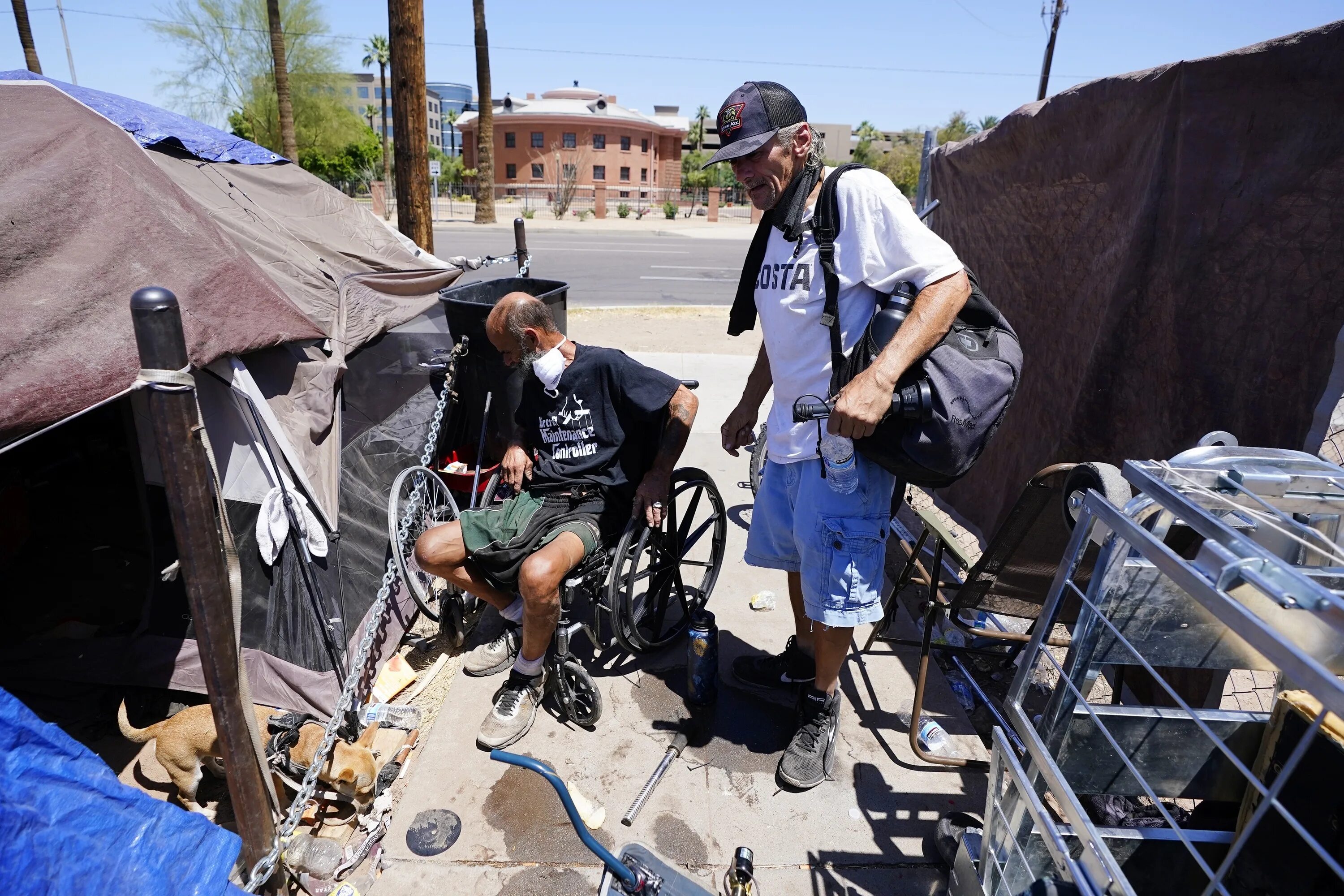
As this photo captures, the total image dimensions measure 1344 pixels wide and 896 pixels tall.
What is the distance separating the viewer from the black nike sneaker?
3.05 metres

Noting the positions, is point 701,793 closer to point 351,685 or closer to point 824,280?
point 351,685

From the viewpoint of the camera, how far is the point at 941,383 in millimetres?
2037

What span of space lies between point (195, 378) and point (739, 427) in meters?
2.07

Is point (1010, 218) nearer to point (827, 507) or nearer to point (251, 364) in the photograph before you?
point (827, 507)

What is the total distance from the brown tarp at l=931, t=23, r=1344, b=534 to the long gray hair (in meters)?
1.33

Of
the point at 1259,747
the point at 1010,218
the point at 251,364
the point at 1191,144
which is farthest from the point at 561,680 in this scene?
the point at 1010,218

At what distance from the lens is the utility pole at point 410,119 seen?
7.54 metres

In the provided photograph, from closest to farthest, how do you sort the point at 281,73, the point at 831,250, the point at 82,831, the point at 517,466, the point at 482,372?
the point at 82,831
the point at 831,250
the point at 517,466
the point at 482,372
the point at 281,73

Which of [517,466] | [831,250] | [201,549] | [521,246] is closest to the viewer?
[201,549]

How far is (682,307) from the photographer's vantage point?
1143 centimetres

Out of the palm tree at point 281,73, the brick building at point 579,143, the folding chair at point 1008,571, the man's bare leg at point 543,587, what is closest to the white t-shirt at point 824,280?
the folding chair at point 1008,571

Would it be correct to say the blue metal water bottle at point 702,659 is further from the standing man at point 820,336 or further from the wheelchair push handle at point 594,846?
the wheelchair push handle at point 594,846

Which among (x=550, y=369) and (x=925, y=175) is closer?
(x=550, y=369)

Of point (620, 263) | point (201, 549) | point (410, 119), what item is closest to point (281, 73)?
point (620, 263)
